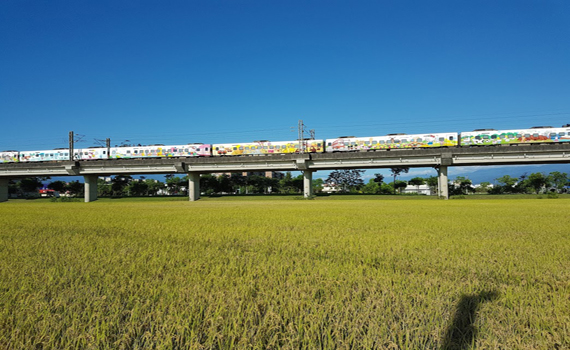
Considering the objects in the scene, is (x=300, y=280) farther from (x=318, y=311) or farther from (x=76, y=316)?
(x=76, y=316)

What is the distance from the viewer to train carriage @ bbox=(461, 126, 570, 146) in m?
49.1

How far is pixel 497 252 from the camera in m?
6.60

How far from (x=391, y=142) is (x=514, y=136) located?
17.5 metres

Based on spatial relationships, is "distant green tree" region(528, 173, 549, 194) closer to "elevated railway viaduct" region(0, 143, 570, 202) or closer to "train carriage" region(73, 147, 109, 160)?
"elevated railway viaduct" region(0, 143, 570, 202)

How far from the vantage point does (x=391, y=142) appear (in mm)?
55719

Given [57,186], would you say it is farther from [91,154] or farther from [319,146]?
[319,146]

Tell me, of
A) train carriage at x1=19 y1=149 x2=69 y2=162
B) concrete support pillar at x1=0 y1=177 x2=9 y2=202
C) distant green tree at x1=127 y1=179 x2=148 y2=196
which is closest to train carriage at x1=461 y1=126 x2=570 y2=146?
train carriage at x1=19 y1=149 x2=69 y2=162

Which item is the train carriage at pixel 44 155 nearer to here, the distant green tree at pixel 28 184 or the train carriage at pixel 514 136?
the distant green tree at pixel 28 184

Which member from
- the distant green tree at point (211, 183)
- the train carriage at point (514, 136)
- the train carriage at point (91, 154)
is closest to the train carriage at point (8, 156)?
the train carriage at point (91, 154)

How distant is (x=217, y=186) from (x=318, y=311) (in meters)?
97.6

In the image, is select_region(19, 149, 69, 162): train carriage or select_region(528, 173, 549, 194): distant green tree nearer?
select_region(19, 149, 69, 162): train carriage

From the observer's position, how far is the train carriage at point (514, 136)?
4906cm

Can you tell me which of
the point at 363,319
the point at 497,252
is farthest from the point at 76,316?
the point at 497,252

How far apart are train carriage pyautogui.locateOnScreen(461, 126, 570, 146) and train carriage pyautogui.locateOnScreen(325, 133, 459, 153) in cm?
233
